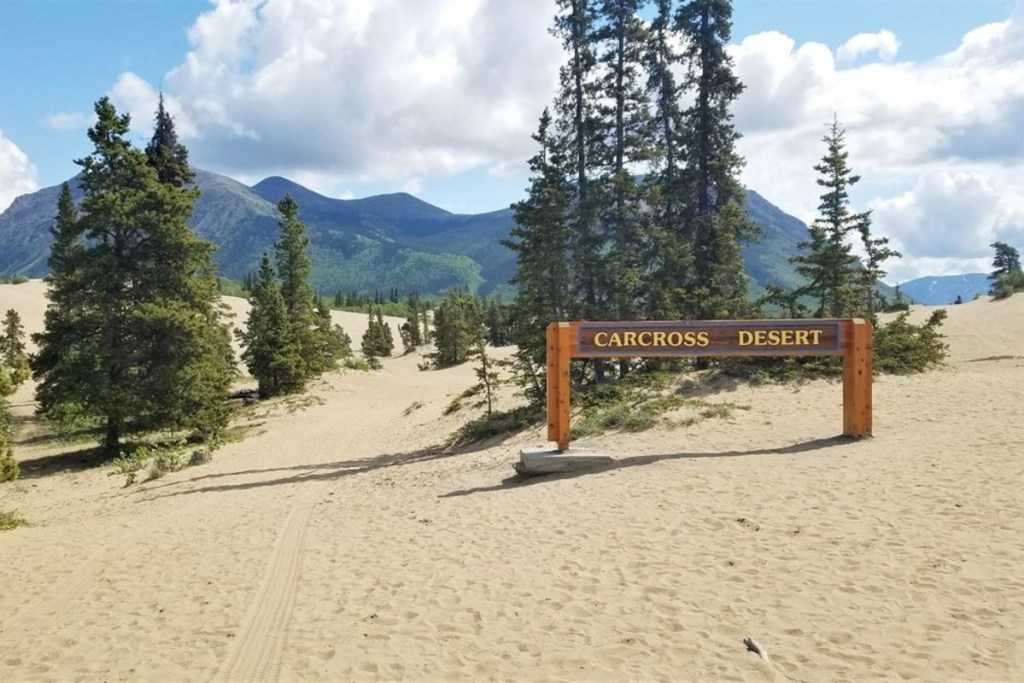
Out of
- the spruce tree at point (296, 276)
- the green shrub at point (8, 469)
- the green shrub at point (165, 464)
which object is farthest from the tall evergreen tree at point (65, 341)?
the spruce tree at point (296, 276)

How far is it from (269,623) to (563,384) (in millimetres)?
7519

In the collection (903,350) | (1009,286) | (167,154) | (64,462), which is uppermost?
(167,154)

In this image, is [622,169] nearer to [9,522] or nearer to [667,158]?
[667,158]

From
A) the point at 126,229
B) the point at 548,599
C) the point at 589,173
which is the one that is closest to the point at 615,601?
the point at 548,599

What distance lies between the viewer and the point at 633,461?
42.0ft

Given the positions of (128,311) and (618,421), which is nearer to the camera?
(618,421)

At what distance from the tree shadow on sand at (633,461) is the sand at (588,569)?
0.10 meters

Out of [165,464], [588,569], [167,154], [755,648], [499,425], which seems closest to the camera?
[755,648]

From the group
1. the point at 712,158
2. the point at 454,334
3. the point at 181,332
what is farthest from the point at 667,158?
the point at 454,334

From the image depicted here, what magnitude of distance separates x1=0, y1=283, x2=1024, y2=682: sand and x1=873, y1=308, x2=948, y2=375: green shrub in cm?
520

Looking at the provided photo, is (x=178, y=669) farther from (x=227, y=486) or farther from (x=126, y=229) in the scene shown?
(x=126, y=229)

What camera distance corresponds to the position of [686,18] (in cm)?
2527

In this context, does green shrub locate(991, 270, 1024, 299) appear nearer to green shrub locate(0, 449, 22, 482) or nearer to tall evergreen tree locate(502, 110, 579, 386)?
tall evergreen tree locate(502, 110, 579, 386)

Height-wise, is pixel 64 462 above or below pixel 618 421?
below
